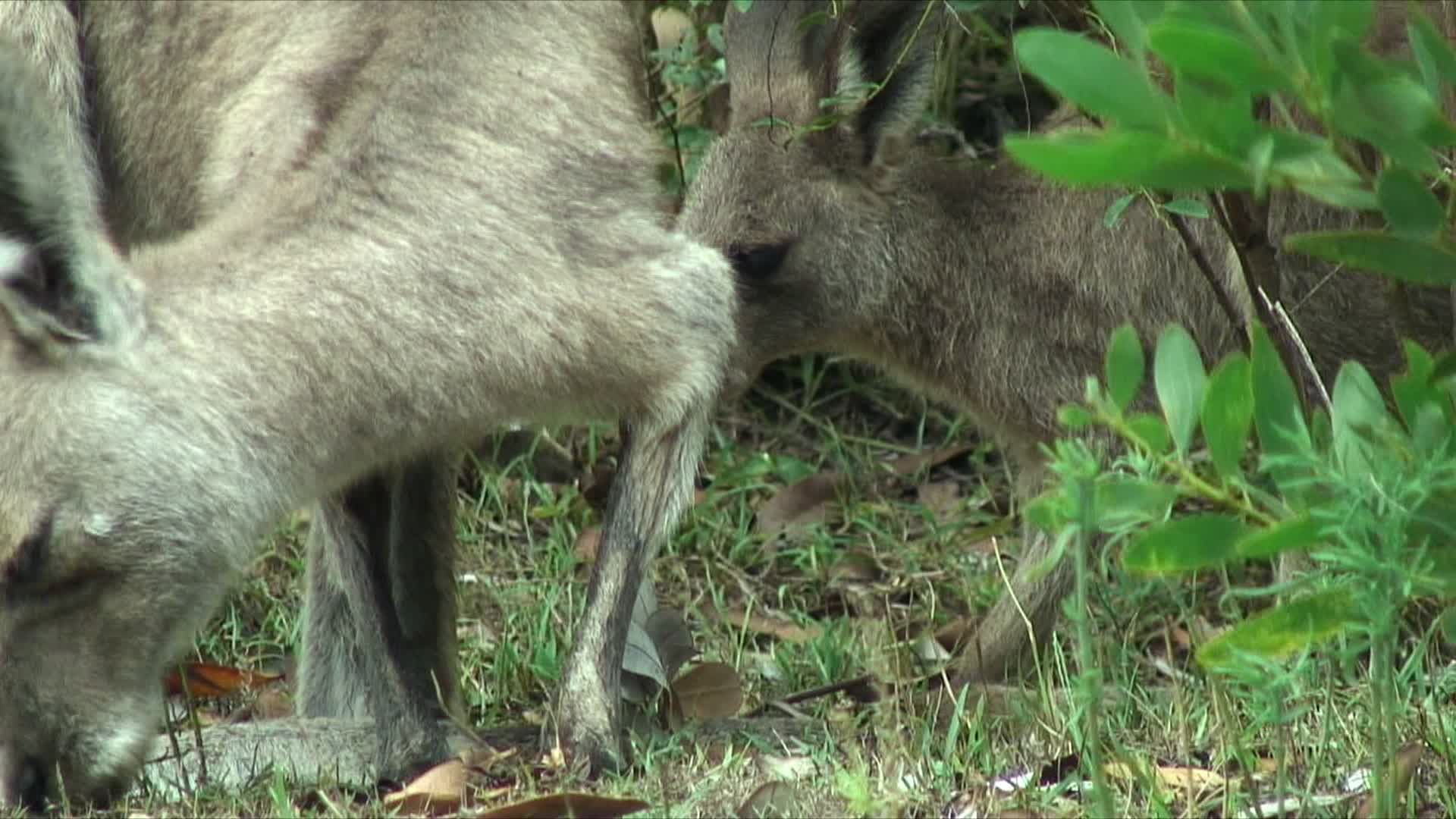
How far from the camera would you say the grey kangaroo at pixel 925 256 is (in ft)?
16.1

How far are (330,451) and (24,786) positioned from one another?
2.27 feet

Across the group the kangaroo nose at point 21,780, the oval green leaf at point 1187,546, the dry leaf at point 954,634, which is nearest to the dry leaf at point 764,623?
the dry leaf at point 954,634

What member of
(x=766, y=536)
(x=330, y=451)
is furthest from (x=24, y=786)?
(x=766, y=536)

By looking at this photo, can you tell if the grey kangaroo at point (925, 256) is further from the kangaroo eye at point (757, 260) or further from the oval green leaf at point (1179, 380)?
the oval green leaf at point (1179, 380)

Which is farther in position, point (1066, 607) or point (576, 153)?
point (576, 153)

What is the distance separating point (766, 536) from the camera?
5762 millimetres

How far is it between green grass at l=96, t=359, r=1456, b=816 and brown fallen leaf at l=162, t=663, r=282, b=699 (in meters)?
0.30

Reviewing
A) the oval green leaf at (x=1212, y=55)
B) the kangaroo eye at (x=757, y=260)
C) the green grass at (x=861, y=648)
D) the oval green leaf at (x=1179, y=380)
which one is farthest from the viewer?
the kangaroo eye at (x=757, y=260)

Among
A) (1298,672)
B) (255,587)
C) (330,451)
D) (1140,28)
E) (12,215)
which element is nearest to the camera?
(1140,28)

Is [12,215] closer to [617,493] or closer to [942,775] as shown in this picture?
[617,493]

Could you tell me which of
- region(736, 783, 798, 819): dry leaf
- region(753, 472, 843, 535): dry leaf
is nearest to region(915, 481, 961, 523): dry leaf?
region(753, 472, 843, 535): dry leaf

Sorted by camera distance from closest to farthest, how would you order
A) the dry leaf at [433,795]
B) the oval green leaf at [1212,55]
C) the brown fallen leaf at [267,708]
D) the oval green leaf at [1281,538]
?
the oval green leaf at [1212,55]
the oval green leaf at [1281,538]
the dry leaf at [433,795]
the brown fallen leaf at [267,708]

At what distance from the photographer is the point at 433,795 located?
3498 millimetres

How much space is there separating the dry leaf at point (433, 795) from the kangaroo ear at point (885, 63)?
5.78ft
